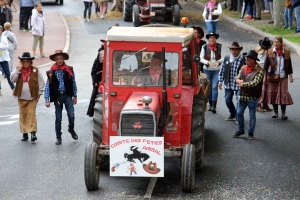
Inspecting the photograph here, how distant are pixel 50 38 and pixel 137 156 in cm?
1940

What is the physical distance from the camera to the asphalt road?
10492 mm

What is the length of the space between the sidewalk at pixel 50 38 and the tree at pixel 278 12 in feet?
26.0

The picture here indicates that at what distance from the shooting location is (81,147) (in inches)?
517

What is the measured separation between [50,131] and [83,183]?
389cm

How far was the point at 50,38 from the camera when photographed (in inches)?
1142

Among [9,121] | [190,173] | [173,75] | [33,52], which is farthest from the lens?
[33,52]

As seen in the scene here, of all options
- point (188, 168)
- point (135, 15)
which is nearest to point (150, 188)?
point (188, 168)

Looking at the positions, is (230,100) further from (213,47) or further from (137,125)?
(137,125)

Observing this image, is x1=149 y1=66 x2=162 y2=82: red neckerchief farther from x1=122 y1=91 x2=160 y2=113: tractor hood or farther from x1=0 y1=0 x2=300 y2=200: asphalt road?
x1=0 y1=0 x2=300 y2=200: asphalt road

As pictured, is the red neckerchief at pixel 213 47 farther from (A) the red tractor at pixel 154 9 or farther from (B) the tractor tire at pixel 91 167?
(A) the red tractor at pixel 154 9

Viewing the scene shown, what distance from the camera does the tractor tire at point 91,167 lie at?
33.5ft

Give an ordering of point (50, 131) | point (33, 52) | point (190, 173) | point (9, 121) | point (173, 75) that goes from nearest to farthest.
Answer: point (190, 173), point (173, 75), point (50, 131), point (9, 121), point (33, 52)

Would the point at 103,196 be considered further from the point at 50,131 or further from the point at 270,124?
the point at 270,124

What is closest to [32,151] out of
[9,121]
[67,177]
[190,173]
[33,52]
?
[67,177]
